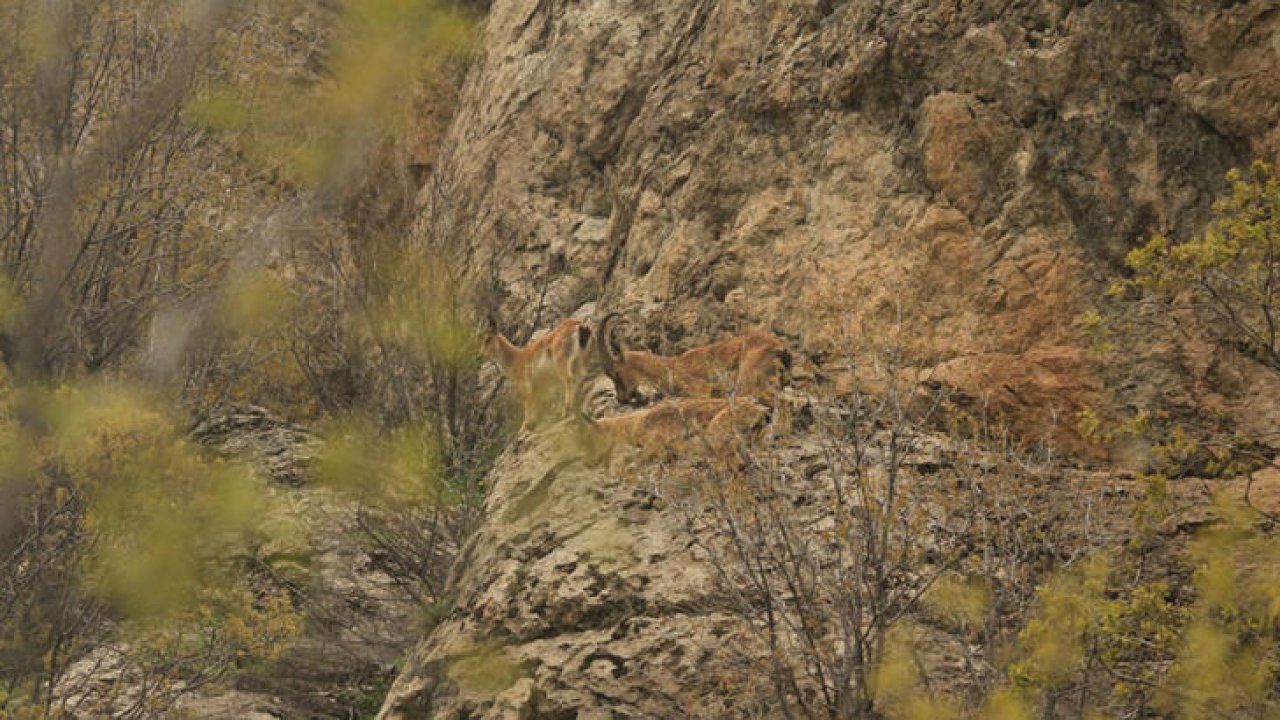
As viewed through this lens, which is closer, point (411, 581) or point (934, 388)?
point (934, 388)

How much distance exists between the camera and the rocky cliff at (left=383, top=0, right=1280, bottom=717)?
9523mm

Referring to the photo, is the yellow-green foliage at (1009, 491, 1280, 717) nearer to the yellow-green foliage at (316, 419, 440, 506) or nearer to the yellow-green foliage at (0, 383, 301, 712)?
the yellow-green foliage at (0, 383, 301, 712)

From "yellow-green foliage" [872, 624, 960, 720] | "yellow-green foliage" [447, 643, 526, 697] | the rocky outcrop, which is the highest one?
the rocky outcrop

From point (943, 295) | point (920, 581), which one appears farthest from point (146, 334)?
point (920, 581)

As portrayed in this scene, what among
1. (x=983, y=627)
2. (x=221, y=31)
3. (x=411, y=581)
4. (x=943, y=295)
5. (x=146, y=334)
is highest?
(x=221, y=31)

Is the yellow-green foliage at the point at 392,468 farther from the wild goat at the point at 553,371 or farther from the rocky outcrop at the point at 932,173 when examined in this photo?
the rocky outcrop at the point at 932,173

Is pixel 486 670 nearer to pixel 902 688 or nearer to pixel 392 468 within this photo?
pixel 902 688

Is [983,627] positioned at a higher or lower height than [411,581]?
higher

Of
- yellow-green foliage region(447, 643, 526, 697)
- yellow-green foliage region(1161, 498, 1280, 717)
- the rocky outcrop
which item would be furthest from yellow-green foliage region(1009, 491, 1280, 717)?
yellow-green foliage region(447, 643, 526, 697)

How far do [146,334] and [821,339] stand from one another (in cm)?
776

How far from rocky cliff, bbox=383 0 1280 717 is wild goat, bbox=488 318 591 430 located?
68 cm

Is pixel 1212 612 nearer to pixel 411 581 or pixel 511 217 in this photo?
pixel 411 581

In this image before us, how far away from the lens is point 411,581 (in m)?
13.9

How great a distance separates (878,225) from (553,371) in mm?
3355
